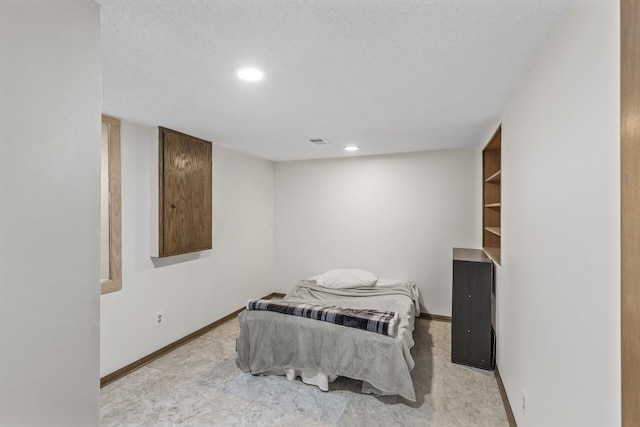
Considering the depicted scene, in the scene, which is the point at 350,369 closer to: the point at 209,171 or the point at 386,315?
the point at 386,315

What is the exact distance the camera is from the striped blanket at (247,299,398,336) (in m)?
2.33

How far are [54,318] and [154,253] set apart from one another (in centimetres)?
211

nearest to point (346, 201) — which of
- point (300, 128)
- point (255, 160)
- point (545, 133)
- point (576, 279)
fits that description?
point (255, 160)

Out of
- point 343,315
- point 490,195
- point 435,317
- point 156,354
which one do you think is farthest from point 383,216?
point 156,354

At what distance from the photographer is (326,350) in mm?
2439

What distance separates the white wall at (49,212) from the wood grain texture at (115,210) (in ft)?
5.74

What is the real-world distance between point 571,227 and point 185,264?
3291 millimetres

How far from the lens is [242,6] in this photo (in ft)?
3.65

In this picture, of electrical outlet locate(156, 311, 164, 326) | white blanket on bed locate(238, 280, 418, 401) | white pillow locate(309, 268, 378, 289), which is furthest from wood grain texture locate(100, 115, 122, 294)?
white pillow locate(309, 268, 378, 289)

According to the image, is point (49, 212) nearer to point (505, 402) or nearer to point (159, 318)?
point (159, 318)

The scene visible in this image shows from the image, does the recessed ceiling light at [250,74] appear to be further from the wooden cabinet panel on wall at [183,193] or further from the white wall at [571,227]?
the wooden cabinet panel on wall at [183,193]

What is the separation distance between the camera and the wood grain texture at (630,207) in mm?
718

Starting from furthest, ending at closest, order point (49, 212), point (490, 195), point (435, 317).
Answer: point (435, 317), point (490, 195), point (49, 212)

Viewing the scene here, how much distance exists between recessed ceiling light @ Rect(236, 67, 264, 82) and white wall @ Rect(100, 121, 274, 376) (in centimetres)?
160
